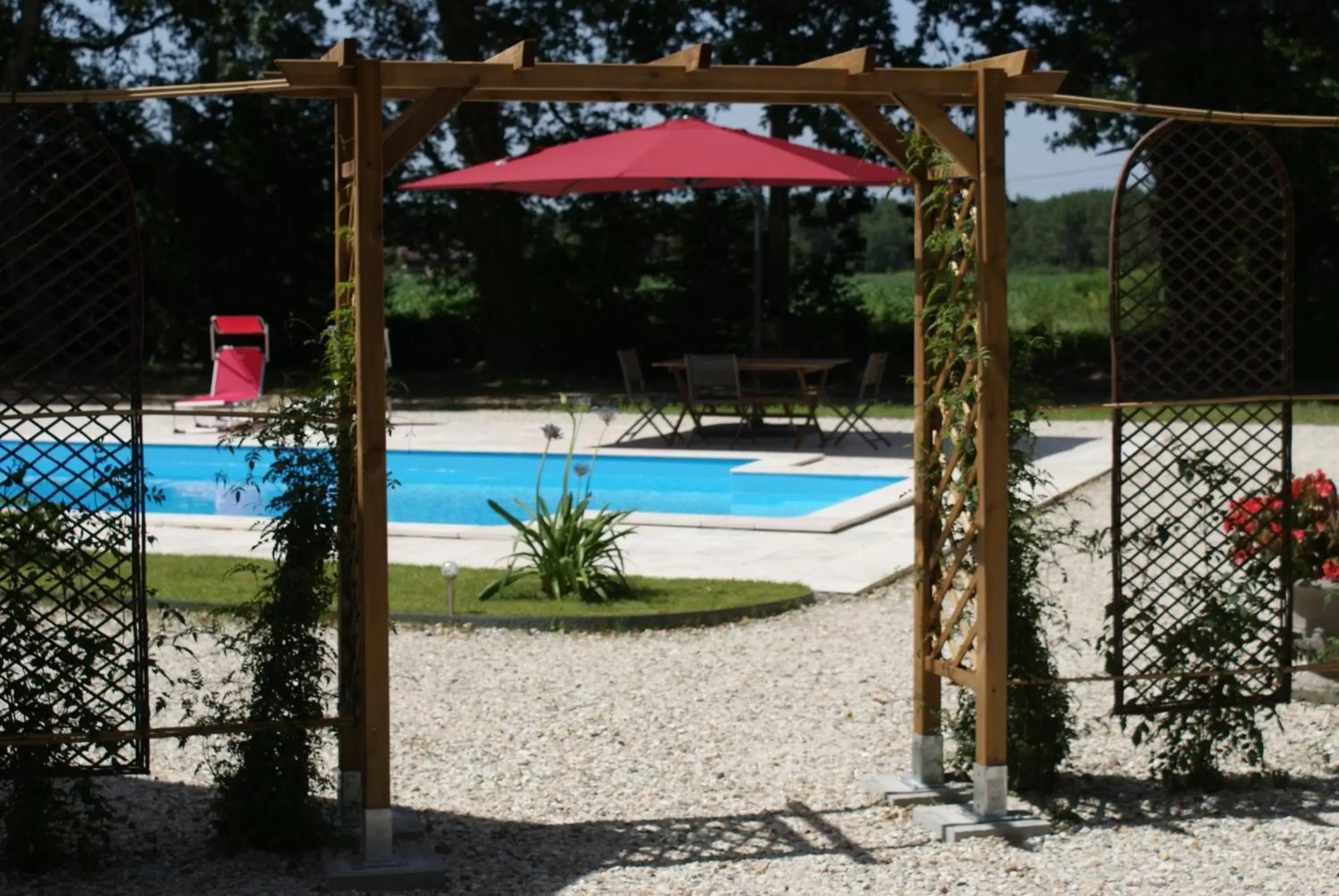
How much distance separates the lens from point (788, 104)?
14.8ft

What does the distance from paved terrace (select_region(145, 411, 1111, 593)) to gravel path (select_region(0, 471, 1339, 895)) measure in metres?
1.10

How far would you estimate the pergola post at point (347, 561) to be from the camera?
163 inches

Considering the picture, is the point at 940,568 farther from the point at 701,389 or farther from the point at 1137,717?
the point at 701,389

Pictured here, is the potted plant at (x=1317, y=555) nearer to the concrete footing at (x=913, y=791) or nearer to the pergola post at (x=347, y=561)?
the concrete footing at (x=913, y=791)

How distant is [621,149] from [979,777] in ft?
29.9

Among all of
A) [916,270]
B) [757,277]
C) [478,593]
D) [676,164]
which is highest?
[676,164]

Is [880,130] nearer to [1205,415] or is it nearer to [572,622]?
[1205,415]

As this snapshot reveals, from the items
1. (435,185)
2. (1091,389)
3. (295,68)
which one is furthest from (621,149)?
(1091,389)

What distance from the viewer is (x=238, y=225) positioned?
21969 mm

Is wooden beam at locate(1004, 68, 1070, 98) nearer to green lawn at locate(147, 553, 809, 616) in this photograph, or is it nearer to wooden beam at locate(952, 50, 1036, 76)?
wooden beam at locate(952, 50, 1036, 76)

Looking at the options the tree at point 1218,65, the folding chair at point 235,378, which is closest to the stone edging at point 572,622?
the folding chair at point 235,378

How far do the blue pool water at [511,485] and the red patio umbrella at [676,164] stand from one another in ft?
7.50

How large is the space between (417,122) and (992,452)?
5.68ft

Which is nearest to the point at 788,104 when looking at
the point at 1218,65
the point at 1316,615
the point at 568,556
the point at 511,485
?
the point at 1316,615
